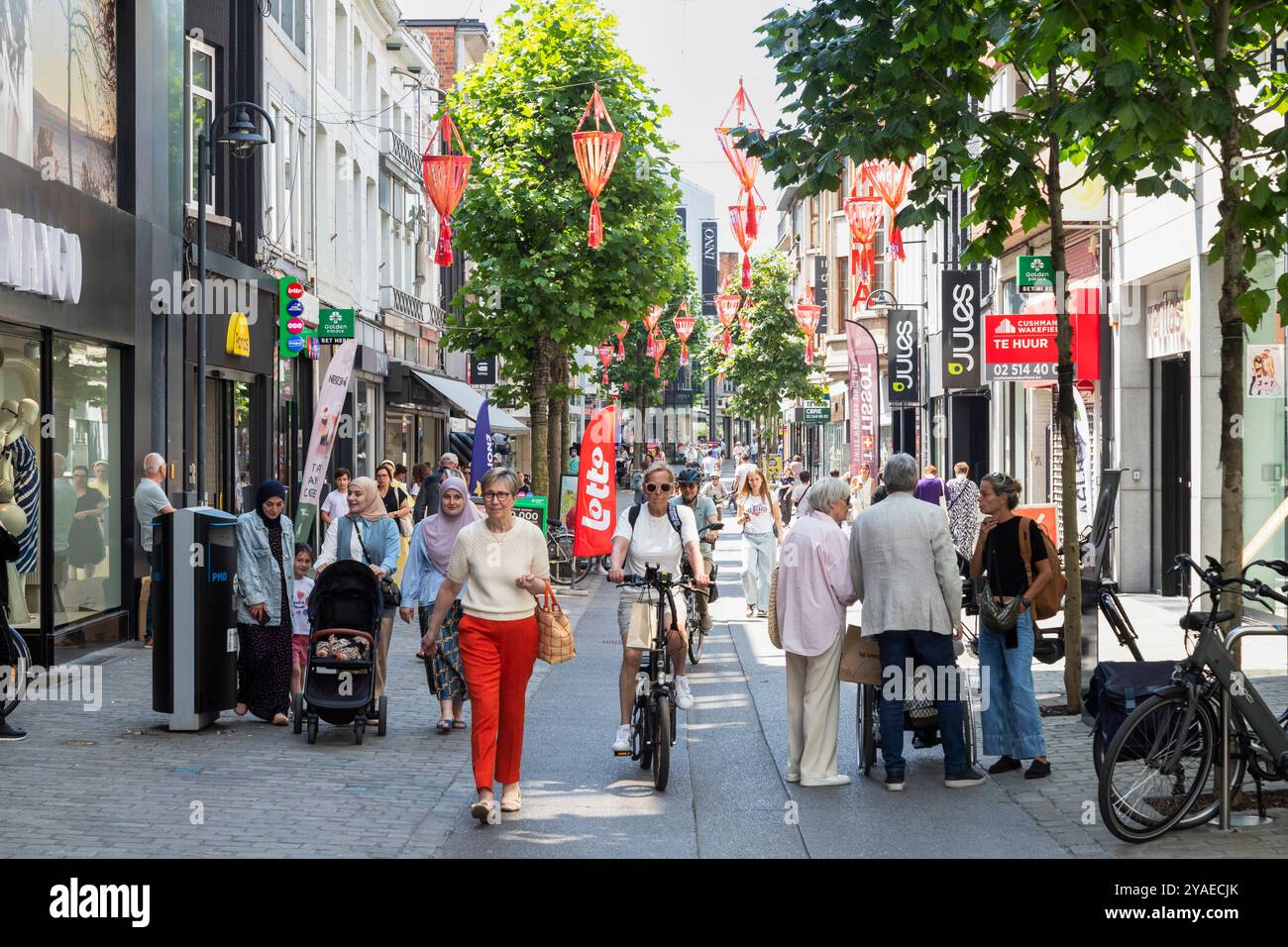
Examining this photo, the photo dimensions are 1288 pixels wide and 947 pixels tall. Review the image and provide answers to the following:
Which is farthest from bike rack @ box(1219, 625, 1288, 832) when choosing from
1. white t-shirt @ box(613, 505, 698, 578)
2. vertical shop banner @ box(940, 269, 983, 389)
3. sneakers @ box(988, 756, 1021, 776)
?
vertical shop banner @ box(940, 269, 983, 389)

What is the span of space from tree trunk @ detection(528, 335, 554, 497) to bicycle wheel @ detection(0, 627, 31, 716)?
1633 cm

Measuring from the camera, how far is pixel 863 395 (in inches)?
1277

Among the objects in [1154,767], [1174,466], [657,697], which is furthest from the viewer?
[1174,466]

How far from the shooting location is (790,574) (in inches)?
368

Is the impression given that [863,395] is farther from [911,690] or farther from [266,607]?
Answer: [911,690]

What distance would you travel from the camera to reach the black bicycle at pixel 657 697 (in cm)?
898

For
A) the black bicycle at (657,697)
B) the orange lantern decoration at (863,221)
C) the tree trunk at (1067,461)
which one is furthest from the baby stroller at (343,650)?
the orange lantern decoration at (863,221)

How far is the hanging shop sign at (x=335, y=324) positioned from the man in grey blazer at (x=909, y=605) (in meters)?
18.7

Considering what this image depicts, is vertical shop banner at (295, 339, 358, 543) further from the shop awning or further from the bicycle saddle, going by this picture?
the shop awning

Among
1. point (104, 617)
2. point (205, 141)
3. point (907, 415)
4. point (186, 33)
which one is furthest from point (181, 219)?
point (907, 415)

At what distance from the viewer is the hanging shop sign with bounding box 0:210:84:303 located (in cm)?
1288

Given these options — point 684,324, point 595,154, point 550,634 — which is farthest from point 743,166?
point 684,324

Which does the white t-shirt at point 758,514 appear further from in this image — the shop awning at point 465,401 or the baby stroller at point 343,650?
the shop awning at point 465,401

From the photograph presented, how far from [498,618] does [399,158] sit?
30.8m
